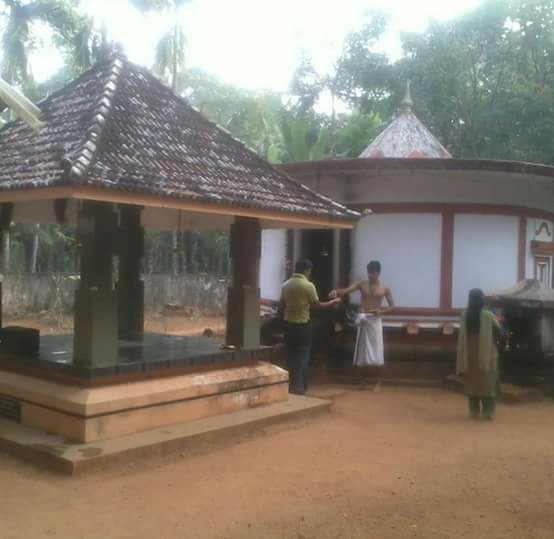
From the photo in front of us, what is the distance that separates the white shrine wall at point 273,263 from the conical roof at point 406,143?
2.97 metres

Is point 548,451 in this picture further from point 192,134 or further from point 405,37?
point 405,37

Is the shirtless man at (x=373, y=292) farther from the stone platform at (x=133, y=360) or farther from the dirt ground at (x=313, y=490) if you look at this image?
the dirt ground at (x=313, y=490)

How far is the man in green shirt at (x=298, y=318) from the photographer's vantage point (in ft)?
29.4

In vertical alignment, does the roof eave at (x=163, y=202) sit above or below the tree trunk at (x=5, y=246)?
above

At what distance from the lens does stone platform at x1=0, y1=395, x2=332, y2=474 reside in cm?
579

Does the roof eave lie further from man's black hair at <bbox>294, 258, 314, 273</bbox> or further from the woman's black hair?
the woman's black hair

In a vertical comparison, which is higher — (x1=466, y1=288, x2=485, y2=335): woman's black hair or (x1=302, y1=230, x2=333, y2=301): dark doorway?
(x1=302, y1=230, x2=333, y2=301): dark doorway

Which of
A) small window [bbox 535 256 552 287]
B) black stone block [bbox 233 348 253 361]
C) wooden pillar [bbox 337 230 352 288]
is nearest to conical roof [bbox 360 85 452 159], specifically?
small window [bbox 535 256 552 287]

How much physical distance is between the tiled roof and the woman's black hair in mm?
1808

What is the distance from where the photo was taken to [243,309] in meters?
8.00

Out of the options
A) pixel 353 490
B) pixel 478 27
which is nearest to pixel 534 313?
pixel 353 490

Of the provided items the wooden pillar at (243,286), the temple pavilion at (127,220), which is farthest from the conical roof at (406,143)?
the wooden pillar at (243,286)

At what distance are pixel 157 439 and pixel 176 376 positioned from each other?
99 cm

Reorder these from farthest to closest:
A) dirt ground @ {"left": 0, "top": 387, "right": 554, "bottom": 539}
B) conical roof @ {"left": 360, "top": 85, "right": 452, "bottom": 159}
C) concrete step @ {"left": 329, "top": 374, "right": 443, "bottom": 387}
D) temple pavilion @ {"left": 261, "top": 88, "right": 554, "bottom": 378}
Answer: conical roof @ {"left": 360, "top": 85, "right": 452, "bottom": 159} → temple pavilion @ {"left": 261, "top": 88, "right": 554, "bottom": 378} → concrete step @ {"left": 329, "top": 374, "right": 443, "bottom": 387} → dirt ground @ {"left": 0, "top": 387, "right": 554, "bottom": 539}
